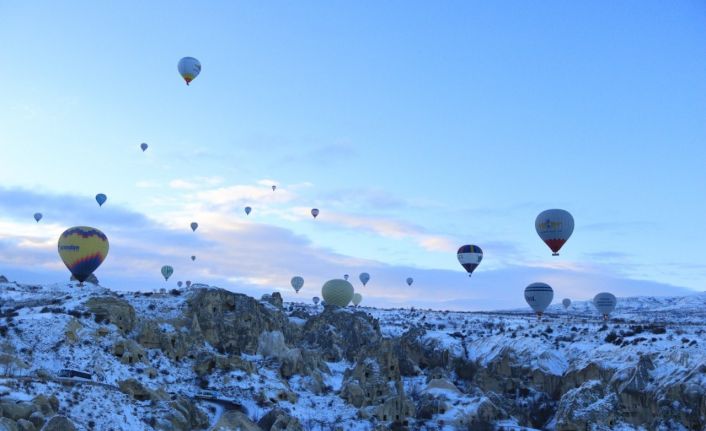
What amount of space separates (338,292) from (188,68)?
3906cm

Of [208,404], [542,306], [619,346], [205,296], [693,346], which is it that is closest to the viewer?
[208,404]

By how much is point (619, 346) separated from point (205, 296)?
42.7 m

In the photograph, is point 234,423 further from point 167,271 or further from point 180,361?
point 167,271

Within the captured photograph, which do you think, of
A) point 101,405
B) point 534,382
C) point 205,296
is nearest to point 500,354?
point 534,382

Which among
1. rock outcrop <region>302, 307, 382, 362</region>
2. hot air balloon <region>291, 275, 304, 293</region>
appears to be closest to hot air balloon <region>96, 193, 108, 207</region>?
rock outcrop <region>302, 307, 382, 362</region>

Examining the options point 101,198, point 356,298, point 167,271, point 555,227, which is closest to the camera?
point 555,227

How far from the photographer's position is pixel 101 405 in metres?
43.5

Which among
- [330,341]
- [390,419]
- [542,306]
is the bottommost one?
[390,419]

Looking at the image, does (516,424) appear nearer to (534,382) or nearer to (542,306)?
(534,382)

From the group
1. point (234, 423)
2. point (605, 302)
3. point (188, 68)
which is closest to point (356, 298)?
point (605, 302)

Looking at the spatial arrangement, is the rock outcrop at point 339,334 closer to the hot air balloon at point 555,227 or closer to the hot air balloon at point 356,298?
the hot air balloon at point 555,227

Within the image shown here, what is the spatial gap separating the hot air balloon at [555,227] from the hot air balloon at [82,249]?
52.0 meters

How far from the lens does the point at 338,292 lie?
97000mm

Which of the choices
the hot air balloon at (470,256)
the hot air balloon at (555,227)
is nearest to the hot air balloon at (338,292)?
the hot air balloon at (470,256)
